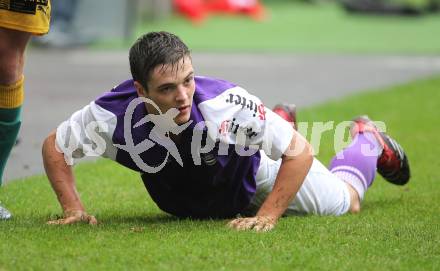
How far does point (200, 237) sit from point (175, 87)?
666 mm

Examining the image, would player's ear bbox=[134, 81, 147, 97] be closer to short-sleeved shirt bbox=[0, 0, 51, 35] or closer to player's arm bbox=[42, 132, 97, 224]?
player's arm bbox=[42, 132, 97, 224]

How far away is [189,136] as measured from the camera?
4758mm

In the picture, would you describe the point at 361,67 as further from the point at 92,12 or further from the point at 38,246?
the point at 38,246

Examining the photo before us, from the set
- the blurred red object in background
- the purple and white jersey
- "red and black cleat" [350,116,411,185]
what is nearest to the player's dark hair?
the purple and white jersey

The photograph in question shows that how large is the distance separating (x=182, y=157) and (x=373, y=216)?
3.79 ft

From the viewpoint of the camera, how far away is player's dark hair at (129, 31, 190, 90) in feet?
14.9

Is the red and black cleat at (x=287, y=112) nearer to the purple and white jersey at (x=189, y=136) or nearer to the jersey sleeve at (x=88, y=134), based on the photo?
the purple and white jersey at (x=189, y=136)

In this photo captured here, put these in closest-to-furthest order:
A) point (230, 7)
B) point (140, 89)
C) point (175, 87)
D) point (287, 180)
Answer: point (175, 87) < point (140, 89) < point (287, 180) < point (230, 7)

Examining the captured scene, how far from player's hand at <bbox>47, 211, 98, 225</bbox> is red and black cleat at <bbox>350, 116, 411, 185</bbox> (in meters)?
1.89

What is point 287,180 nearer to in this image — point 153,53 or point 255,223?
point 255,223

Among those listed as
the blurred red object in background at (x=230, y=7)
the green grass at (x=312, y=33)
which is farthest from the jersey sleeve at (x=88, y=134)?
the blurred red object in background at (x=230, y=7)

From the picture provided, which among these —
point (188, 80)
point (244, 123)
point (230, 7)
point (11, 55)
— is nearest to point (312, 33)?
point (230, 7)

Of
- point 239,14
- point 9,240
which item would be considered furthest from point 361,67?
point 9,240

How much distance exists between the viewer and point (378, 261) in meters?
4.20
